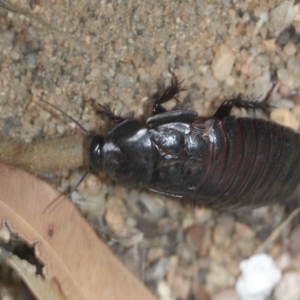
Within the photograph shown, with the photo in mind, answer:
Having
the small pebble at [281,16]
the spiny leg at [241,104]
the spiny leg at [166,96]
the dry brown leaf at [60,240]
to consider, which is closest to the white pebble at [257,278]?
the dry brown leaf at [60,240]

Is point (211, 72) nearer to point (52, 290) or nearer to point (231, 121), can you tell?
point (231, 121)

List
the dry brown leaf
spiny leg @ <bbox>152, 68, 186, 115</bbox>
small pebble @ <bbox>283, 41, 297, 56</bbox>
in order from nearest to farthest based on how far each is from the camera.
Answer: the dry brown leaf, spiny leg @ <bbox>152, 68, 186, 115</bbox>, small pebble @ <bbox>283, 41, 297, 56</bbox>

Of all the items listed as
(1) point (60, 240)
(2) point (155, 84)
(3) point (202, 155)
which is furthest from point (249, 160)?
(1) point (60, 240)

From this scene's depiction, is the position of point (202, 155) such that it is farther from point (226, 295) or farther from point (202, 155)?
point (226, 295)

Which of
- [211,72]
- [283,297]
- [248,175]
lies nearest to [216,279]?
[283,297]

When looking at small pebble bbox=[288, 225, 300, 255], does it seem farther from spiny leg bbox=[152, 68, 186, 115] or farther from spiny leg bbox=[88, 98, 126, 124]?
spiny leg bbox=[88, 98, 126, 124]

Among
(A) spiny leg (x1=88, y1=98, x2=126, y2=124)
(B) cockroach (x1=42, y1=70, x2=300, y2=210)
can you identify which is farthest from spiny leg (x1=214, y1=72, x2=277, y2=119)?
(A) spiny leg (x1=88, y1=98, x2=126, y2=124)

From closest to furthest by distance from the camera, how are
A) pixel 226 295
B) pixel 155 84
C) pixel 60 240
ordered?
pixel 60 240 → pixel 155 84 → pixel 226 295
